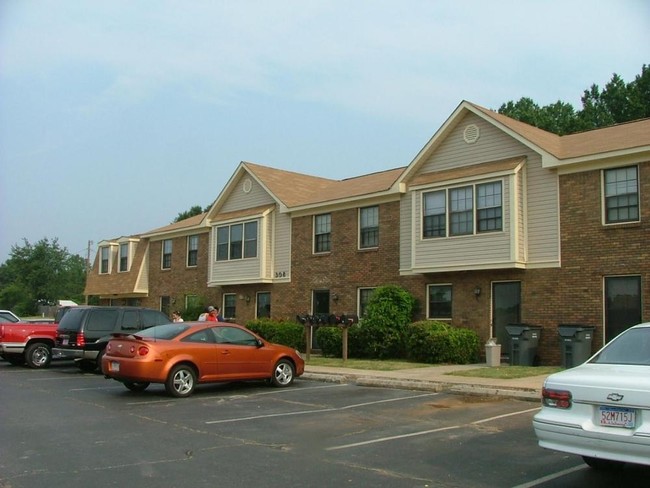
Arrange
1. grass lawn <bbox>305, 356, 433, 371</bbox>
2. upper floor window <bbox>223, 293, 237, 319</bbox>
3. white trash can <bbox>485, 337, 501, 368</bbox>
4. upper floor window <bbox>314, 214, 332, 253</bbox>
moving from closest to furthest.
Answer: white trash can <bbox>485, 337, 501, 368</bbox>
grass lawn <bbox>305, 356, 433, 371</bbox>
upper floor window <bbox>314, 214, 332, 253</bbox>
upper floor window <bbox>223, 293, 237, 319</bbox>

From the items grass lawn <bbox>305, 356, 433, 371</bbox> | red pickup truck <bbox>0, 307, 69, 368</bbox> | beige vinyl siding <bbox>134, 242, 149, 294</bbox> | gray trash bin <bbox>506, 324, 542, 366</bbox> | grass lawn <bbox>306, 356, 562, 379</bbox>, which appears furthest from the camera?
beige vinyl siding <bbox>134, 242, 149, 294</bbox>

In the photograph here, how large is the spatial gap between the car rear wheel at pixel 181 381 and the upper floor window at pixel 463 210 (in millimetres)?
10288

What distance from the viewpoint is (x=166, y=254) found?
3475 centimetres

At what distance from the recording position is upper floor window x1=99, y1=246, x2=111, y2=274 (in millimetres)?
39312

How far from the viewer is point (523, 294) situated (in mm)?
19125

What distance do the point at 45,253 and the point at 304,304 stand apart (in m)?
50.7

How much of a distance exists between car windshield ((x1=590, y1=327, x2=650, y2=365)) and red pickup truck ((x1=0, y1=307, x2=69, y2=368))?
16.6m

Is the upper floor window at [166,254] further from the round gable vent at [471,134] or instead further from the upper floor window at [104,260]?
the round gable vent at [471,134]

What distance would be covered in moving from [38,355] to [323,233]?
1100cm

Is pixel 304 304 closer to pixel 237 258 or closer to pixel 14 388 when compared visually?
pixel 237 258

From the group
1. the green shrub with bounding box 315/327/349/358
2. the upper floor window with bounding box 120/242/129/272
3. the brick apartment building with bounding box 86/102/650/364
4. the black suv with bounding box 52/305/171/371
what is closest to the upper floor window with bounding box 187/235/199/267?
the brick apartment building with bounding box 86/102/650/364

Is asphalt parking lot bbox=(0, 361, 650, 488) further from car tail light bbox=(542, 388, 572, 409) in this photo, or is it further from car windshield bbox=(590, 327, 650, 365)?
car windshield bbox=(590, 327, 650, 365)

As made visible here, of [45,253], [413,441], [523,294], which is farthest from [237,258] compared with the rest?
[45,253]

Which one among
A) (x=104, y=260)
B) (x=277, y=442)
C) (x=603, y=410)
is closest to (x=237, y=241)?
(x=104, y=260)
